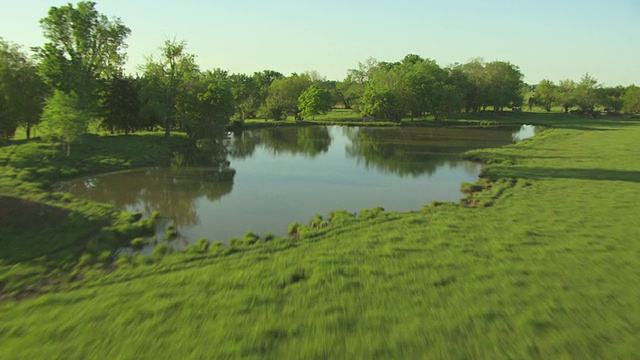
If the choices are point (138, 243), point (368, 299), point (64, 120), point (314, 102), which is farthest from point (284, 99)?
point (368, 299)

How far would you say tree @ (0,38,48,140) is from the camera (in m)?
45.6

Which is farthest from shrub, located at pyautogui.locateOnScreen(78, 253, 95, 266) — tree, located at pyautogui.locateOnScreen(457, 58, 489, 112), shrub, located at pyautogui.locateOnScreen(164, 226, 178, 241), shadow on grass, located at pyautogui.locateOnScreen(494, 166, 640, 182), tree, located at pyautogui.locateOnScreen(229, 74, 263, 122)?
tree, located at pyautogui.locateOnScreen(457, 58, 489, 112)

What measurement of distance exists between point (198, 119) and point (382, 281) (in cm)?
5357

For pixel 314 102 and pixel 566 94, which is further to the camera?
pixel 566 94

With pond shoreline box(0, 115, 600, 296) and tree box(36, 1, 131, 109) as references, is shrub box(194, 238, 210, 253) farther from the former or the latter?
tree box(36, 1, 131, 109)

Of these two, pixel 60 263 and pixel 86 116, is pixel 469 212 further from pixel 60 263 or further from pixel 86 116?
pixel 86 116

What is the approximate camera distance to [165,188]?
105ft

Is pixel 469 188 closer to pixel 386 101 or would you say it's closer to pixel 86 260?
pixel 86 260

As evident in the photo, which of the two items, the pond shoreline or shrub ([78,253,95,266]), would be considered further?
the pond shoreline

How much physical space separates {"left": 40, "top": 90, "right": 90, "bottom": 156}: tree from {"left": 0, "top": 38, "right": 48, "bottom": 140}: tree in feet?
35.6

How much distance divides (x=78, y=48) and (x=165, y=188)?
117ft

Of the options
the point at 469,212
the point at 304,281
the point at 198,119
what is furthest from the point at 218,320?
the point at 198,119

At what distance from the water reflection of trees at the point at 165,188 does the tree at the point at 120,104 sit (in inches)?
806

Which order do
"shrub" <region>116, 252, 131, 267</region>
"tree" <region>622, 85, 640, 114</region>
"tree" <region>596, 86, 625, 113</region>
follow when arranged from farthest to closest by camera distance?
"tree" <region>596, 86, 625, 113</region>
"tree" <region>622, 85, 640, 114</region>
"shrub" <region>116, 252, 131, 267</region>
